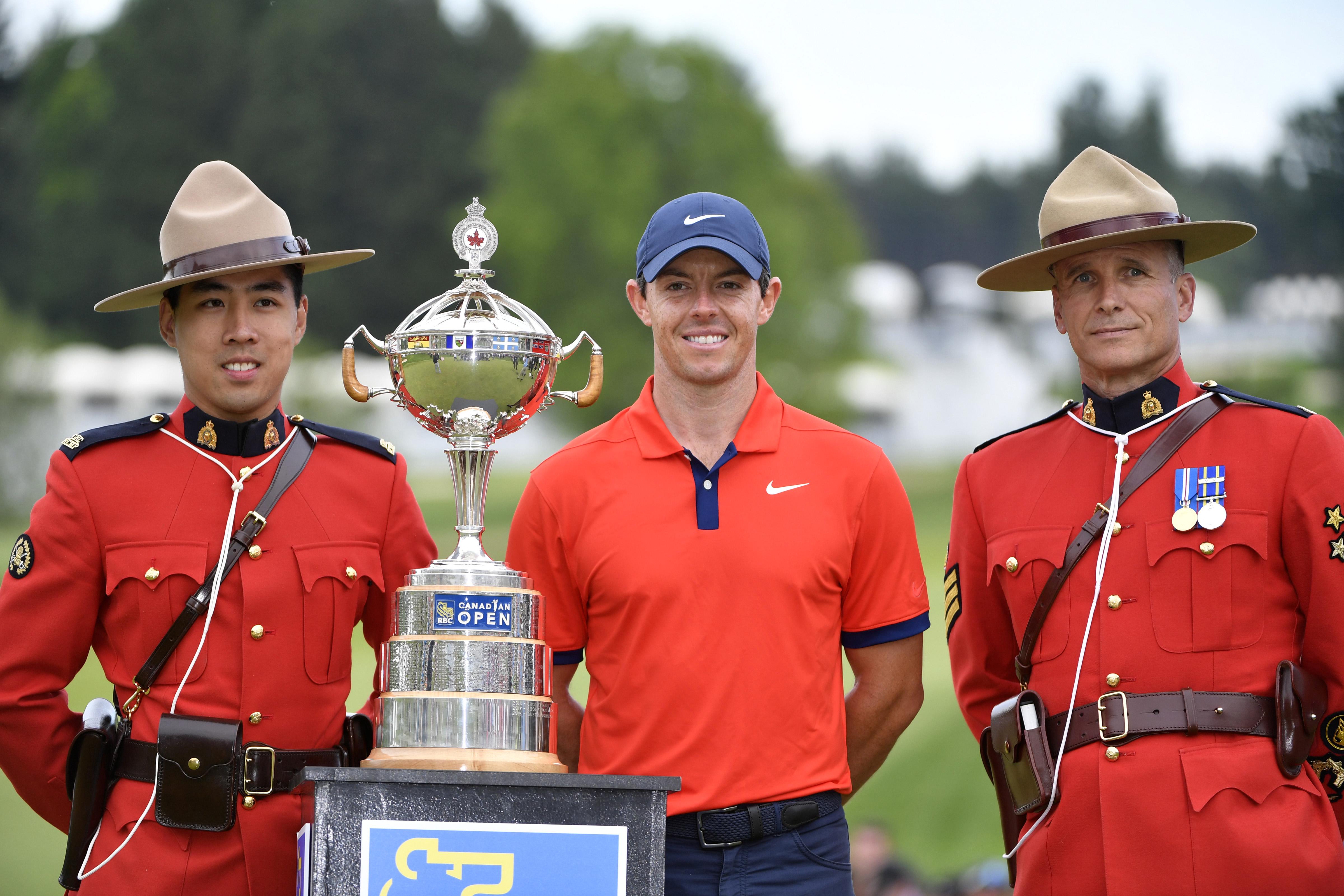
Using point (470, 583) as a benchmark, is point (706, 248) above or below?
above

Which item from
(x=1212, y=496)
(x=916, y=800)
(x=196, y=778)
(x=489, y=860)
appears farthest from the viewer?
(x=916, y=800)

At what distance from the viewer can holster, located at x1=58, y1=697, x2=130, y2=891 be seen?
11.4 feet

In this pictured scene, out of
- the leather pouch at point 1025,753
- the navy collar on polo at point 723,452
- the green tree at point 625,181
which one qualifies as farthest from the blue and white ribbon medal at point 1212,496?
the green tree at point 625,181

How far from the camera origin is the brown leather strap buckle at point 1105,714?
136 inches

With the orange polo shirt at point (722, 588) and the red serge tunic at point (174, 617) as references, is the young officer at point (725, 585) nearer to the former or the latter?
the orange polo shirt at point (722, 588)

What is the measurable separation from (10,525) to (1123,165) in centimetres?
2740

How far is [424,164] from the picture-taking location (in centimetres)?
3981

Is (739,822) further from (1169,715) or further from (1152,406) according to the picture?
(1152,406)

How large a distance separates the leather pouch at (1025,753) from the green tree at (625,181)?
95.4 feet

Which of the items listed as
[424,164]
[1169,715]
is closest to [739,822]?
[1169,715]

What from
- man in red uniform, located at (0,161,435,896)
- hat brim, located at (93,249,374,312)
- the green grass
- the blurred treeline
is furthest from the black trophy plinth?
the blurred treeline

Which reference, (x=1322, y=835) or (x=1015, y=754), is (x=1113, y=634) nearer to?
(x=1015, y=754)

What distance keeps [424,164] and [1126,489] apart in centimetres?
3753

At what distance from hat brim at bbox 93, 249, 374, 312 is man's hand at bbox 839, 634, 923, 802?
3.64ft
